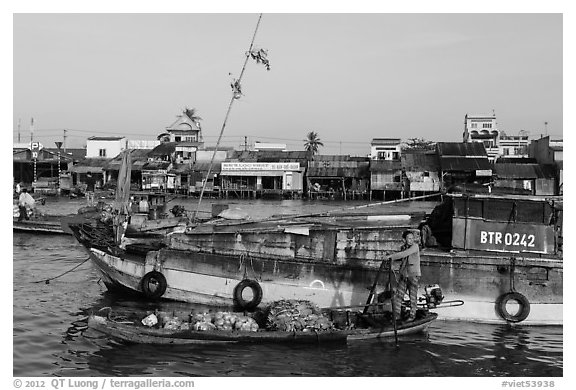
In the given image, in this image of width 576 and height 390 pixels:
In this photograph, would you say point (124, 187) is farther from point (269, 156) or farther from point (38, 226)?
point (269, 156)

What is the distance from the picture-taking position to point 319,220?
1485 centimetres

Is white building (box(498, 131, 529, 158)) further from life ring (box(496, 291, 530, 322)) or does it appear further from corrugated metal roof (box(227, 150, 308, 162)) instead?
life ring (box(496, 291, 530, 322))

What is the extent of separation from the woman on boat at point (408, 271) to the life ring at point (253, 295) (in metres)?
3.36

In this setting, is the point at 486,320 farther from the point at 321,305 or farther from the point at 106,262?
the point at 106,262

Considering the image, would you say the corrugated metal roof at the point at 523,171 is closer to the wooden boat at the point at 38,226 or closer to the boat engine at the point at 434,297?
the wooden boat at the point at 38,226

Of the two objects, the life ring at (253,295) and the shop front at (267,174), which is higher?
the shop front at (267,174)

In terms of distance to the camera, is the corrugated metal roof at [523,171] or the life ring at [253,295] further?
the corrugated metal roof at [523,171]

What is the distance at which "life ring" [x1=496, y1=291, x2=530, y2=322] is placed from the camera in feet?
40.5

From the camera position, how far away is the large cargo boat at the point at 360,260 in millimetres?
12469

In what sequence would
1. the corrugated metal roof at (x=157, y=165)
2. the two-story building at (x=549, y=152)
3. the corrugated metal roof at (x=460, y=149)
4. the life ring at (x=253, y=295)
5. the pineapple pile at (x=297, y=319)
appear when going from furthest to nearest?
the corrugated metal roof at (x=157, y=165), the corrugated metal roof at (x=460, y=149), the two-story building at (x=549, y=152), the life ring at (x=253, y=295), the pineapple pile at (x=297, y=319)

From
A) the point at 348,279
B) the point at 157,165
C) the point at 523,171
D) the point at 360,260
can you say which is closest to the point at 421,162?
the point at 523,171

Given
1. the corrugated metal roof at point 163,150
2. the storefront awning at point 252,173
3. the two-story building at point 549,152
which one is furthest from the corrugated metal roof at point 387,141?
the corrugated metal roof at point 163,150

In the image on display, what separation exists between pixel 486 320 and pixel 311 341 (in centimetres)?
427


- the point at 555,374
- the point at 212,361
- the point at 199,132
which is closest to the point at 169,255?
the point at 212,361
